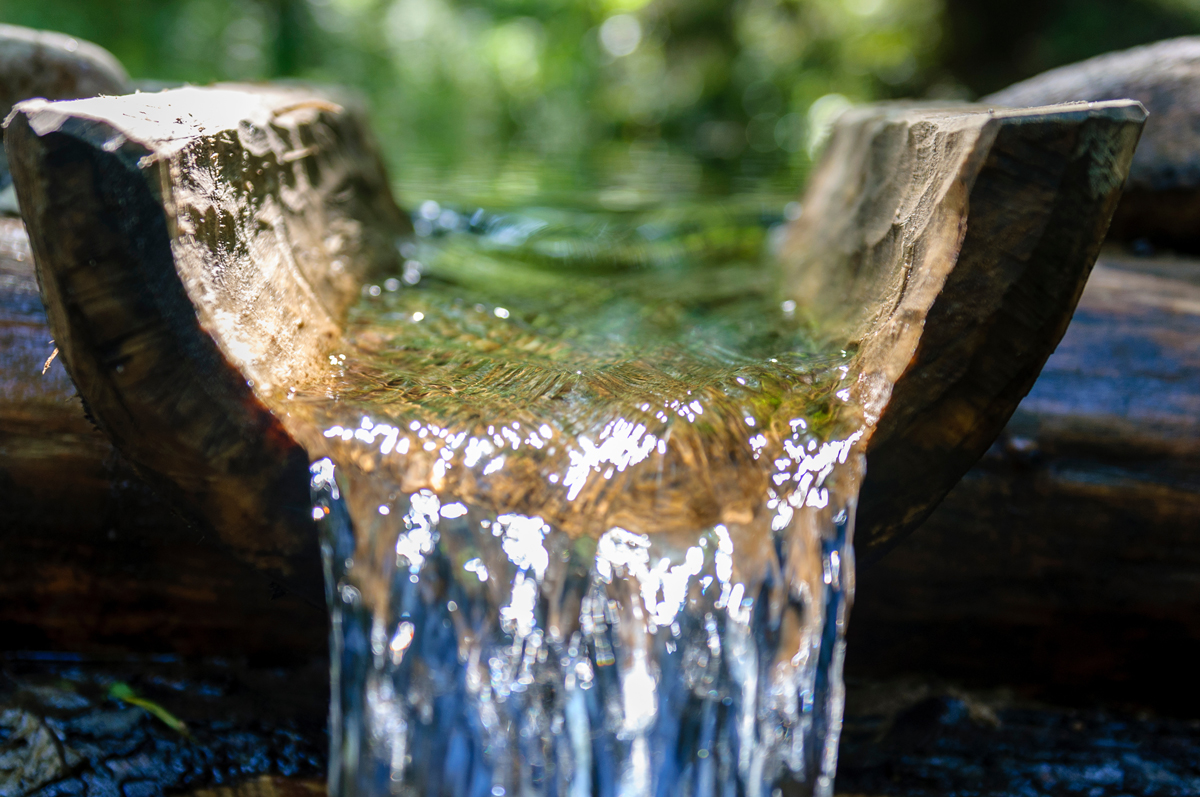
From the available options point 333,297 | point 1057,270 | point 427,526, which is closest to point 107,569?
point 333,297

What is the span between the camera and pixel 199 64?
536 inches

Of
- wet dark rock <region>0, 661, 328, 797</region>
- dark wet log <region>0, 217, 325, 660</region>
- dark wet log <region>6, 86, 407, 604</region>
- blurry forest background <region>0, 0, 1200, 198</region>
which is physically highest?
blurry forest background <region>0, 0, 1200, 198</region>

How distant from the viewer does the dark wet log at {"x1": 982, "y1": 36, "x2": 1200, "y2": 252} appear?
3119 mm

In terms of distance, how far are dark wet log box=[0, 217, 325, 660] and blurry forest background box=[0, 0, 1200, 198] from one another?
321 inches

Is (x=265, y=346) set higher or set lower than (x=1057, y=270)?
lower

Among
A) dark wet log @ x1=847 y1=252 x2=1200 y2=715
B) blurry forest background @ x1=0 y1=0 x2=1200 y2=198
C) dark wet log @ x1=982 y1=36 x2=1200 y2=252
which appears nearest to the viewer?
dark wet log @ x1=847 y1=252 x2=1200 y2=715

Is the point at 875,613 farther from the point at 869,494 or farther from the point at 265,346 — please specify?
the point at 265,346

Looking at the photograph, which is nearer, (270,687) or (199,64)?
(270,687)

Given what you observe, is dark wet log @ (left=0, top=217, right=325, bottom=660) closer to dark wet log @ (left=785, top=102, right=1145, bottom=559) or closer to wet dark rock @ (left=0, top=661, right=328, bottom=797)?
wet dark rock @ (left=0, top=661, right=328, bottom=797)

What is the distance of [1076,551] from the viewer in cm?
219

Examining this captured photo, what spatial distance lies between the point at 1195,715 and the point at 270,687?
2.76 m

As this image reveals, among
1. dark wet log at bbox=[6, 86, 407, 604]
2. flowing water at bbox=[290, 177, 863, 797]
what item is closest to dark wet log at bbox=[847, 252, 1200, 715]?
flowing water at bbox=[290, 177, 863, 797]

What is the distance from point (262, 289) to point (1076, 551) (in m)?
2.25

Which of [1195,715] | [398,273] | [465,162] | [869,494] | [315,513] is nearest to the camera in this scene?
[315,513]
